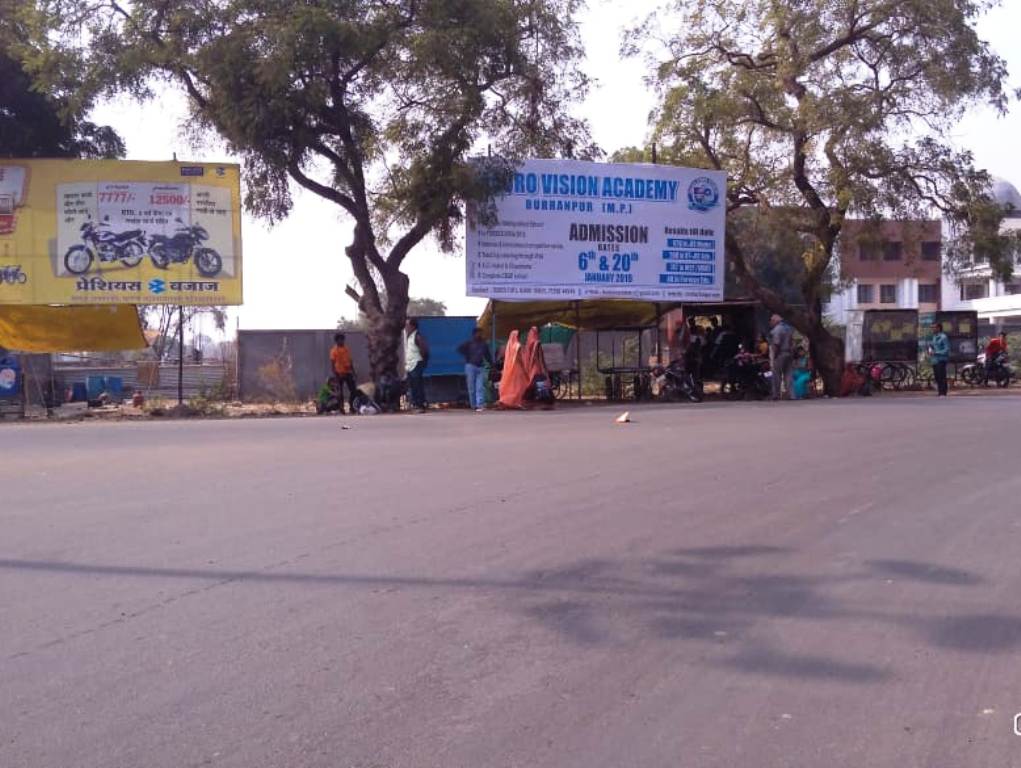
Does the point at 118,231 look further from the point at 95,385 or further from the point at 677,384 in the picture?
the point at 677,384

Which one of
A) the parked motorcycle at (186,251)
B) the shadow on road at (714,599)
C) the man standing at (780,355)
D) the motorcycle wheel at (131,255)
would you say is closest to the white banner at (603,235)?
the man standing at (780,355)

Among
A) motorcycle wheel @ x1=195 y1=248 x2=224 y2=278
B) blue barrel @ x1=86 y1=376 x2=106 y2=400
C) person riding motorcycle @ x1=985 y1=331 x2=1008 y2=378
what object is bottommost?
blue barrel @ x1=86 y1=376 x2=106 y2=400

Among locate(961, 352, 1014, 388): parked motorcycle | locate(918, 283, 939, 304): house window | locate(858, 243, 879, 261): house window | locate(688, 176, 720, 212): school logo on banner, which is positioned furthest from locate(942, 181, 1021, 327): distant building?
locate(688, 176, 720, 212): school logo on banner

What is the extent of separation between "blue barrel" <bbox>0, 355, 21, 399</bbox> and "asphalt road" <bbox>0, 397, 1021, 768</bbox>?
1045cm

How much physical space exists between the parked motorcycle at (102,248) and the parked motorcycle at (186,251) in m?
0.29

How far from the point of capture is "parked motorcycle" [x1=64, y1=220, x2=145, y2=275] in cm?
2098

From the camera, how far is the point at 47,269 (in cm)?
2094

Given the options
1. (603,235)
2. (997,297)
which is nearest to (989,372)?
(603,235)

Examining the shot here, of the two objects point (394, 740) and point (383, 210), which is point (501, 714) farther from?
point (383, 210)

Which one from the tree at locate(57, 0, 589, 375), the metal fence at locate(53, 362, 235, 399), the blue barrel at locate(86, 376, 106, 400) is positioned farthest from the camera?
the metal fence at locate(53, 362, 235, 399)

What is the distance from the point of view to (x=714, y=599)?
6.16m

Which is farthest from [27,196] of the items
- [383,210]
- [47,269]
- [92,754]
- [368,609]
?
[92,754]

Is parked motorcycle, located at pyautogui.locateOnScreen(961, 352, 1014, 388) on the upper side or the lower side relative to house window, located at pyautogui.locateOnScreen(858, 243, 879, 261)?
lower

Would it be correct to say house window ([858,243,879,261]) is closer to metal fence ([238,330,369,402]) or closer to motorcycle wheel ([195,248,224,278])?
metal fence ([238,330,369,402])
